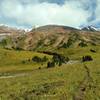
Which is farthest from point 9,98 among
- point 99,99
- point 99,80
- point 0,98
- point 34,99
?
point 99,80

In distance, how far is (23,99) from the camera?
37.0 m

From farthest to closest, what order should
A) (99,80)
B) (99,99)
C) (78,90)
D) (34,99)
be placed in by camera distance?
1. (99,80)
2. (78,90)
3. (34,99)
4. (99,99)

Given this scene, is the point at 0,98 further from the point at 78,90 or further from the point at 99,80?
the point at 99,80

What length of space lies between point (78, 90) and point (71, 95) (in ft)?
13.5

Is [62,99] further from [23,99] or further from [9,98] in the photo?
[9,98]

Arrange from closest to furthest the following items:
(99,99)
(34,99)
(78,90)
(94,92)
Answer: (99,99) → (34,99) → (94,92) → (78,90)

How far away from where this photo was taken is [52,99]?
117ft

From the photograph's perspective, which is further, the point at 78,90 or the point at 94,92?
the point at 78,90

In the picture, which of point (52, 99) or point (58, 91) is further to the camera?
point (58, 91)

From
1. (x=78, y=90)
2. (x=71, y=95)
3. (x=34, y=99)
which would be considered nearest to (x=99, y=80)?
(x=78, y=90)

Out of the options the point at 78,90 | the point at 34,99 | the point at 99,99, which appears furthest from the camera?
the point at 78,90

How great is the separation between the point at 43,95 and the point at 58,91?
127 inches

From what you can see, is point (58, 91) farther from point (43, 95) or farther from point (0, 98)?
point (0, 98)

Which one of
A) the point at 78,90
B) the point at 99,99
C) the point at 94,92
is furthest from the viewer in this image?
the point at 78,90
